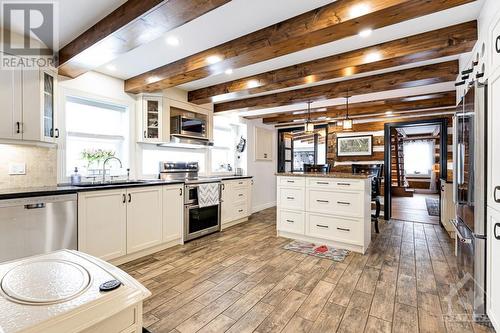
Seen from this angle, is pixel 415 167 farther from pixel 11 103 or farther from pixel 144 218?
pixel 11 103

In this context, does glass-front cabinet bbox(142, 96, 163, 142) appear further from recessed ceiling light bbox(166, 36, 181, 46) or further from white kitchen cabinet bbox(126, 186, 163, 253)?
recessed ceiling light bbox(166, 36, 181, 46)

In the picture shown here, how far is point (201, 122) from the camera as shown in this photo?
4434mm

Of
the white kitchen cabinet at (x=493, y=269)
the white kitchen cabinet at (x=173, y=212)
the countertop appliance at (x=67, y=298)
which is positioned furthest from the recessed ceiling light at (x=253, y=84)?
the countertop appliance at (x=67, y=298)

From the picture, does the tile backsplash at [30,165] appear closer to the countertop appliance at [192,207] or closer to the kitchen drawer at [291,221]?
the countertop appliance at [192,207]

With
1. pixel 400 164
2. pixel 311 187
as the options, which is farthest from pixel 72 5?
pixel 400 164

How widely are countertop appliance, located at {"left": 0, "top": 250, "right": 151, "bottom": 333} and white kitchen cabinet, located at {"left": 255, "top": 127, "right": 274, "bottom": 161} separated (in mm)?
5431

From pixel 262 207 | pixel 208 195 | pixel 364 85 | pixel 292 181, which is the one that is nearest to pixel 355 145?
pixel 262 207

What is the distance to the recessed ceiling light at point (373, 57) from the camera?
2.64 metres

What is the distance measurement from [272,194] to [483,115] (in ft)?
17.8

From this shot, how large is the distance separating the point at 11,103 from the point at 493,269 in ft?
14.0

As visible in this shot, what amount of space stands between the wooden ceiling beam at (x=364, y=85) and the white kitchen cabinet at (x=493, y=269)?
217 centimetres

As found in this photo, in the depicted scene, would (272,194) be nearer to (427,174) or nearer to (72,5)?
(72,5)

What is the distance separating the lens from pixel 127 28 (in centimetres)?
195

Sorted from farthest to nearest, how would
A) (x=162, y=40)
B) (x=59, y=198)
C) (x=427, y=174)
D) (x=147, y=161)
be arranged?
(x=427, y=174) → (x=147, y=161) → (x=162, y=40) → (x=59, y=198)
